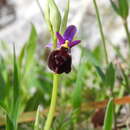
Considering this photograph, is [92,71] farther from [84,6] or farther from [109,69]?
[84,6]

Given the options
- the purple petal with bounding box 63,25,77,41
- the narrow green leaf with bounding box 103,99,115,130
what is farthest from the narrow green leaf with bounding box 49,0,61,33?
the narrow green leaf with bounding box 103,99,115,130

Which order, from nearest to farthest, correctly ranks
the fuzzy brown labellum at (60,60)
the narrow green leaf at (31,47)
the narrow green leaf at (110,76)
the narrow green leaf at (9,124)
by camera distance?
the fuzzy brown labellum at (60,60)
the narrow green leaf at (9,124)
the narrow green leaf at (110,76)
the narrow green leaf at (31,47)

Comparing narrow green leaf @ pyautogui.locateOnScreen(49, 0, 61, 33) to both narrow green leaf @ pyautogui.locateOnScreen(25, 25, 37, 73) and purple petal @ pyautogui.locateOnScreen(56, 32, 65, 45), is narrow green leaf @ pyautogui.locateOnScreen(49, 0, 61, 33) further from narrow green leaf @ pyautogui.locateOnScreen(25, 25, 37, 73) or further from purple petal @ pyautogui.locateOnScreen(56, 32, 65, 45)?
narrow green leaf @ pyautogui.locateOnScreen(25, 25, 37, 73)

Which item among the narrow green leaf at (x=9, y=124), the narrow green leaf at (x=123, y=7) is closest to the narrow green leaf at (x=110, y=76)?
the narrow green leaf at (x=123, y=7)

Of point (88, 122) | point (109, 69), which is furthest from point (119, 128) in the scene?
point (109, 69)

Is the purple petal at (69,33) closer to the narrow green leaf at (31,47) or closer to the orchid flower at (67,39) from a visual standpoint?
the orchid flower at (67,39)

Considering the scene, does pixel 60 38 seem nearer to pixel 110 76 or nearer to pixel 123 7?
pixel 110 76

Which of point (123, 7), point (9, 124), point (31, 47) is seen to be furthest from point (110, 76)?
point (31, 47)

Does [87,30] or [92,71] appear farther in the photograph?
[87,30]
